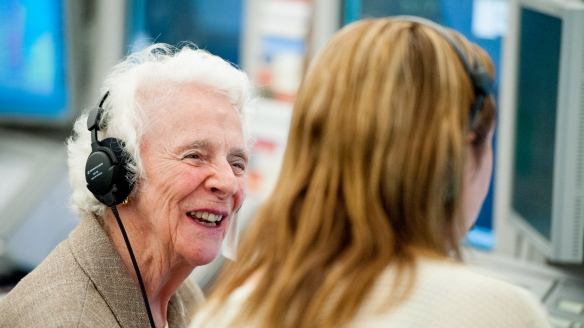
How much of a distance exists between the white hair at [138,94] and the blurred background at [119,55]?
0.67m

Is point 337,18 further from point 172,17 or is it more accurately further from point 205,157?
point 205,157

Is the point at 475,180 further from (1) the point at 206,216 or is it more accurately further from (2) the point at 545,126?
(2) the point at 545,126

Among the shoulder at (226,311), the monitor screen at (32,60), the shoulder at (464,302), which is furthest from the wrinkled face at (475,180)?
the monitor screen at (32,60)

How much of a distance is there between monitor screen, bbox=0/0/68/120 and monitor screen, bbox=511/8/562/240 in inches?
86.0

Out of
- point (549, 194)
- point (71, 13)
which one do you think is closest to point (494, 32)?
point (549, 194)

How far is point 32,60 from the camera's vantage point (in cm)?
319

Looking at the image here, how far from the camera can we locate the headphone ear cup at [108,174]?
1.19 metres

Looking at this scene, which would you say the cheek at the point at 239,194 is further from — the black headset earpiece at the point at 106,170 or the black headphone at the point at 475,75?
the black headphone at the point at 475,75

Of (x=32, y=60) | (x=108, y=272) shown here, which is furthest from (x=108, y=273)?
(x=32, y=60)

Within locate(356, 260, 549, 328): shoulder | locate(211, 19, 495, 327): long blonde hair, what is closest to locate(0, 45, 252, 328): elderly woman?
locate(211, 19, 495, 327): long blonde hair

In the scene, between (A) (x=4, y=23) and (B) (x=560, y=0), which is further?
(A) (x=4, y=23)

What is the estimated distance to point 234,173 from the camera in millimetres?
1377

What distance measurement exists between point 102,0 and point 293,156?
2.86m

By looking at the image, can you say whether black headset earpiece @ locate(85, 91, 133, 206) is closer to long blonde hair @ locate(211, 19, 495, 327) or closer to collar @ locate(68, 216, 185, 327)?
collar @ locate(68, 216, 185, 327)
